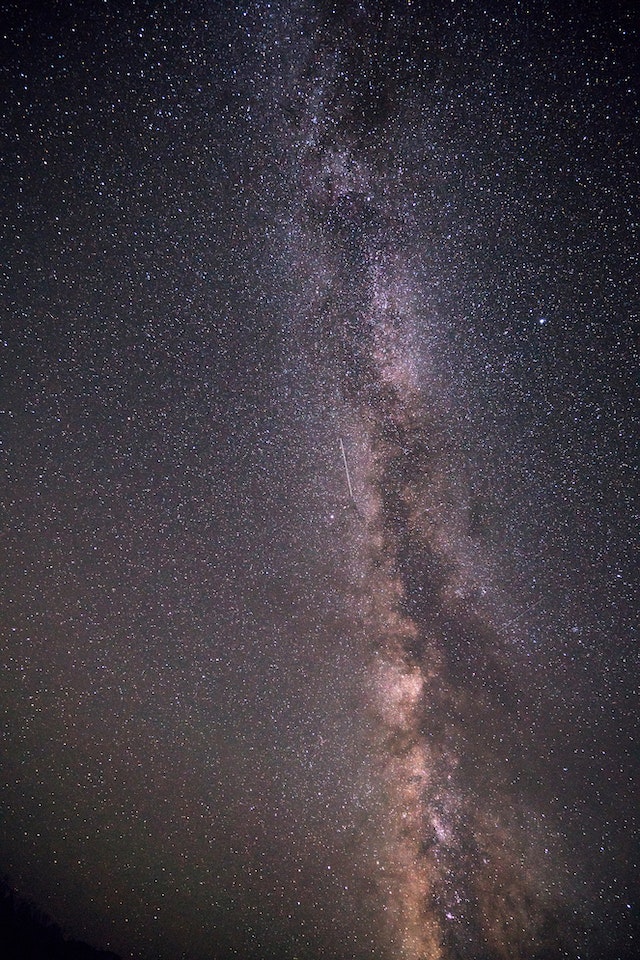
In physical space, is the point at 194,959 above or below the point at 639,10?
below

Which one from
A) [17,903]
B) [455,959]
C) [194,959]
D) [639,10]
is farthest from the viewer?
[17,903]

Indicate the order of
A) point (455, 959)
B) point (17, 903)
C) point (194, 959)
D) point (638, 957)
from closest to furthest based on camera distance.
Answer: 1. point (638, 957)
2. point (455, 959)
3. point (194, 959)
4. point (17, 903)

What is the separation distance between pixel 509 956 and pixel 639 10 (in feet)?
39.4

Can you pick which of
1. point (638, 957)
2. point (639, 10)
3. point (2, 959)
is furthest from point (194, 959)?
point (639, 10)

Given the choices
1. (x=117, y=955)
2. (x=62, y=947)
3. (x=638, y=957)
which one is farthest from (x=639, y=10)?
(x=117, y=955)

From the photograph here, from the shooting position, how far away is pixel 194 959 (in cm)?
1744

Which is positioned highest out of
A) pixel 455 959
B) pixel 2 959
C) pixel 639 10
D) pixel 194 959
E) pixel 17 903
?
pixel 639 10

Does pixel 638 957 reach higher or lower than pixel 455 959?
higher

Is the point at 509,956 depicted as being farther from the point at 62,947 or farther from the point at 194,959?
the point at 62,947

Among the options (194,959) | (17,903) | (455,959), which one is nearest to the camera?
(455,959)

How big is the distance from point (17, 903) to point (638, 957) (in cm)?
2979

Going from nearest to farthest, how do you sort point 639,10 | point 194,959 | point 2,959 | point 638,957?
1. point 639,10
2. point 638,957
3. point 2,959
4. point 194,959

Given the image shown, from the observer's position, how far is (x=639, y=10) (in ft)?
11.8

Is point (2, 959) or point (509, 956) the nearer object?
point (509, 956)
